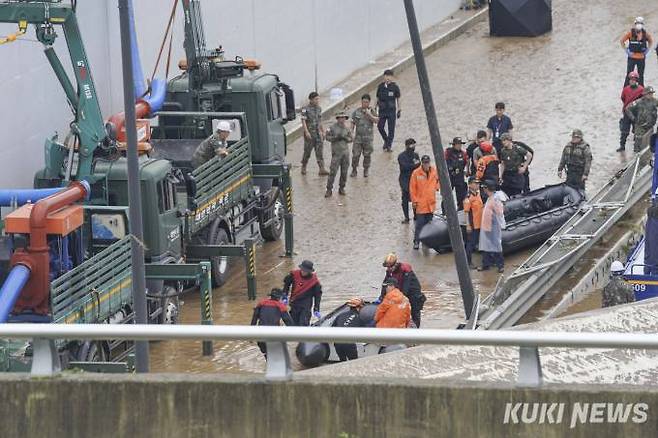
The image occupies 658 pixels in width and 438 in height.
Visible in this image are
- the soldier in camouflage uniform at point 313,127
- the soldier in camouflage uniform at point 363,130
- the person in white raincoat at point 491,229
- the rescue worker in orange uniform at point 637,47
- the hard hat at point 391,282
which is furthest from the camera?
the rescue worker in orange uniform at point 637,47

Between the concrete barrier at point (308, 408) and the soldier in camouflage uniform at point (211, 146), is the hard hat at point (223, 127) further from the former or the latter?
the concrete barrier at point (308, 408)

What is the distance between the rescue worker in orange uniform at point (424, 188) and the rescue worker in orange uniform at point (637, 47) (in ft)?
33.2

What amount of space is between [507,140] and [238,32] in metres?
7.51

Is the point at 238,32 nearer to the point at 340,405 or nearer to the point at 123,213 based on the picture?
the point at 123,213

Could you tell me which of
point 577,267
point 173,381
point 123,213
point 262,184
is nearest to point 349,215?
point 262,184

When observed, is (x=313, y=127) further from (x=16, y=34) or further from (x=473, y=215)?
(x=16, y=34)

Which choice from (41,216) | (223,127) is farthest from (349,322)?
(223,127)

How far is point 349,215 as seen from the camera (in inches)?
1054

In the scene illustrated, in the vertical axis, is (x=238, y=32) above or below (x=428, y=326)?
above

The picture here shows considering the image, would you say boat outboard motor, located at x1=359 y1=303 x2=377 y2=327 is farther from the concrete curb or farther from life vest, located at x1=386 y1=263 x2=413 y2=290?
the concrete curb

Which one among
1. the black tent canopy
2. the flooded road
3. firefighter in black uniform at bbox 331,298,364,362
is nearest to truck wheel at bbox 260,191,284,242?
the flooded road

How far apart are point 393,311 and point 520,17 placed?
70.2 ft

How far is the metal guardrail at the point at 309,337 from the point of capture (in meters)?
7.74

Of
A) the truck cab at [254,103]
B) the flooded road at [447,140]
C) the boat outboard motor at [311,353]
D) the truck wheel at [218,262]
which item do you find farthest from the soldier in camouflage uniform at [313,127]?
the boat outboard motor at [311,353]
